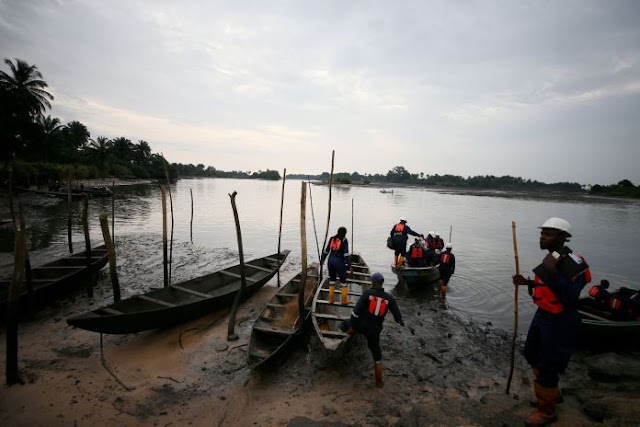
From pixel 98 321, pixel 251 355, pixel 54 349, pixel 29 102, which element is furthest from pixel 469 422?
pixel 29 102

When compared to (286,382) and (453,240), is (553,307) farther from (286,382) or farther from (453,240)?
(453,240)

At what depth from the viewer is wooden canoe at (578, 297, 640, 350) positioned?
7293 mm

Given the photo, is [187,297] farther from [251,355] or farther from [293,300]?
[251,355]

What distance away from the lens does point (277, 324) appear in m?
8.02

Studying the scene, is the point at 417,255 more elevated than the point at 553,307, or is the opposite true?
the point at 553,307

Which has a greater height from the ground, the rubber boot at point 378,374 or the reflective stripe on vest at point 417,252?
the reflective stripe on vest at point 417,252

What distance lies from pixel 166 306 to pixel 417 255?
29.0ft

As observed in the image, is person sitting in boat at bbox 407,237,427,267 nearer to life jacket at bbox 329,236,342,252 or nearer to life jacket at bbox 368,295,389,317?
life jacket at bbox 329,236,342,252

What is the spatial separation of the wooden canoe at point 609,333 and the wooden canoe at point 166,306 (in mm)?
9180

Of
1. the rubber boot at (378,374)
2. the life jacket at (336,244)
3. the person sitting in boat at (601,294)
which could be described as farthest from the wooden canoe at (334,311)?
the person sitting in boat at (601,294)

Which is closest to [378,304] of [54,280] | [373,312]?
[373,312]

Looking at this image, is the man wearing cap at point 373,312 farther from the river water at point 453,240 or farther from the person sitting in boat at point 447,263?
the person sitting in boat at point 447,263

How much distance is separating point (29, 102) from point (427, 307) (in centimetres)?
4492

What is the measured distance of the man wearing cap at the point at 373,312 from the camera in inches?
217
